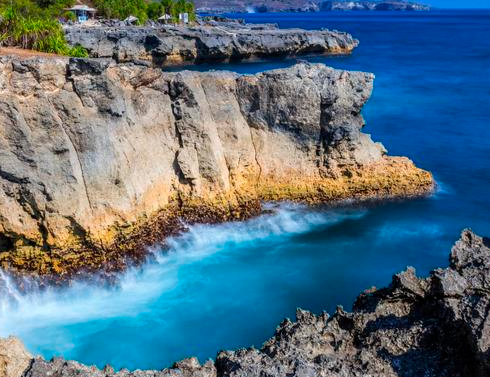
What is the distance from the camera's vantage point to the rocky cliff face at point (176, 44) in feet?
207

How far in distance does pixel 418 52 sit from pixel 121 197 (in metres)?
70.6

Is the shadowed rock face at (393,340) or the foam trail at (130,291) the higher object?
the shadowed rock face at (393,340)

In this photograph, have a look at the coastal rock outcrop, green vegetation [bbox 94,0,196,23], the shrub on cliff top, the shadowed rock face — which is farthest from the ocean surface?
green vegetation [bbox 94,0,196,23]

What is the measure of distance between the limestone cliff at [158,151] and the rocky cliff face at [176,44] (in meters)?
43.4

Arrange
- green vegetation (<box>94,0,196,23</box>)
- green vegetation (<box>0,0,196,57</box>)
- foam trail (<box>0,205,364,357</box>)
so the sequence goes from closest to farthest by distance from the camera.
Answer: foam trail (<box>0,205,364,357</box>)
green vegetation (<box>0,0,196,57</box>)
green vegetation (<box>94,0,196,23</box>)

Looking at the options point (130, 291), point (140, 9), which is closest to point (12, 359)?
point (130, 291)

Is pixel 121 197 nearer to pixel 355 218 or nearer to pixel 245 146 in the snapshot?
pixel 245 146

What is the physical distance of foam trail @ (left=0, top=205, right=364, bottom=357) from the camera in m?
16.8

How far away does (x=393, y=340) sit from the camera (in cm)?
1112

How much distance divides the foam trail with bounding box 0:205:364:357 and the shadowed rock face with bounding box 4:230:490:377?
7112 millimetres

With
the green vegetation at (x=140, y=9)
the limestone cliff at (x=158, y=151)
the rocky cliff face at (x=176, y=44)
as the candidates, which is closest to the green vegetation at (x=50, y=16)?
the green vegetation at (x=140, y=9)

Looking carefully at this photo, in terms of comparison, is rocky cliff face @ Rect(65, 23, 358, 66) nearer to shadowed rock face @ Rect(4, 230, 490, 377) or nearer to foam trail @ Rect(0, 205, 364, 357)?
foam trail @ Rect(0, 205, 364, 357)

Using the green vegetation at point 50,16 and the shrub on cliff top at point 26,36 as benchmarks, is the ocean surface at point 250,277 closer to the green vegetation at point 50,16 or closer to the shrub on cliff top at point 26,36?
the shrub on cliff top at point 26,36

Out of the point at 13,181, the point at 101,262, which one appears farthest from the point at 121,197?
the point at 13,181
